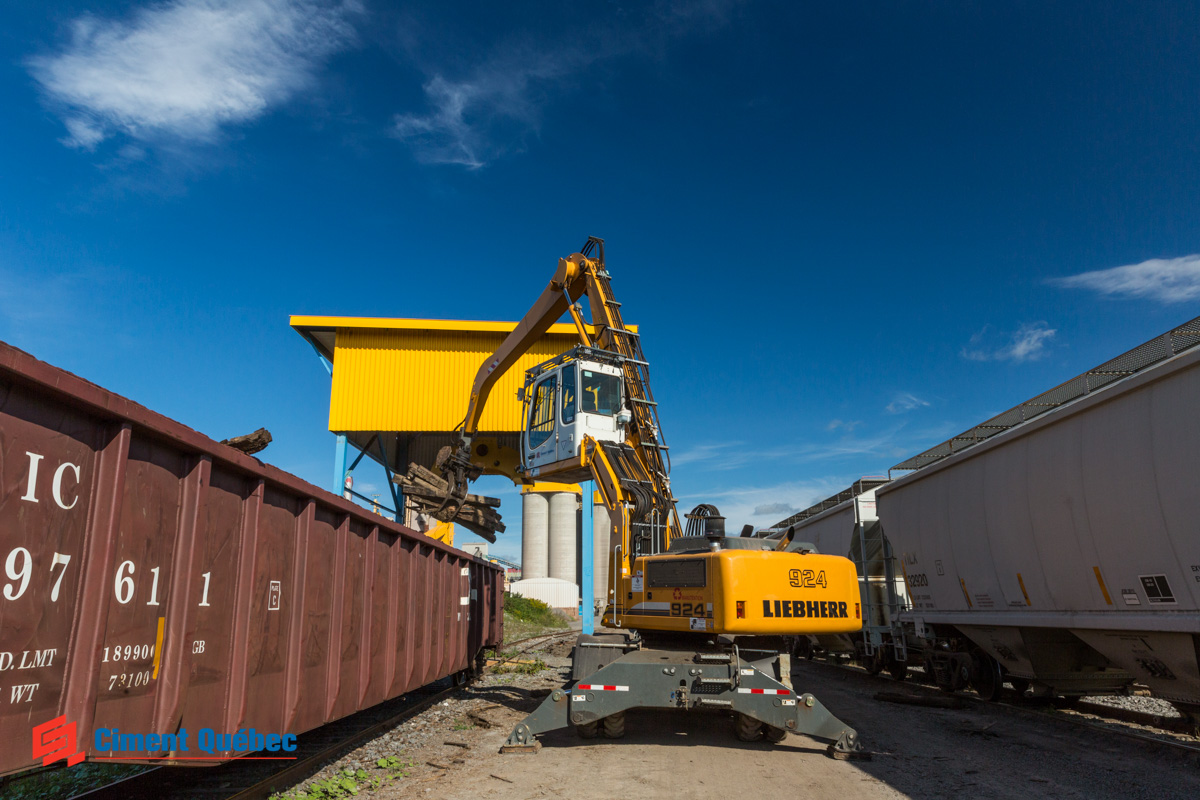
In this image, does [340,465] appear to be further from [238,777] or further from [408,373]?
[238,777]

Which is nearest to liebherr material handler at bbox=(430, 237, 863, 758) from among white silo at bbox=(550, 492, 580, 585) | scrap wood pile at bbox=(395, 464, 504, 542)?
scrap wood pile at bbox=(395, 464, 504, 542)

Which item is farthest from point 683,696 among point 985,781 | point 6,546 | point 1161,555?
point 6,546

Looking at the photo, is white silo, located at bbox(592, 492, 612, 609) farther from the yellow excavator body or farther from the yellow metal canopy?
the yellow excavator body

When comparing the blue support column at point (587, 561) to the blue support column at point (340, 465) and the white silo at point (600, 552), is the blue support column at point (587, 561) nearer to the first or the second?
the blue support column at point (340, 465)

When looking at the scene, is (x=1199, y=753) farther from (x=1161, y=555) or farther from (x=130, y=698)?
(x=130, y=698)

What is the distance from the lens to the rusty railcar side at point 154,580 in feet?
9.89

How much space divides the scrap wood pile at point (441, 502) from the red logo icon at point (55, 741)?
11036 millimetres

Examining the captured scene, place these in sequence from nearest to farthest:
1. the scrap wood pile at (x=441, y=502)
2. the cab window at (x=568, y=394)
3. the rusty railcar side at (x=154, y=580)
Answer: the rusty railcar side at (x=154, y=580) < the cab window at (x=568, y=394) < the scrap wood pile at (x=441, y=502)

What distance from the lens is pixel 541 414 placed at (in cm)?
1155

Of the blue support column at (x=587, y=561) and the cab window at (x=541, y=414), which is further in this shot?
the blue support column at (x=587, y=561)

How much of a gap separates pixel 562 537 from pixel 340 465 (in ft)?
68.7

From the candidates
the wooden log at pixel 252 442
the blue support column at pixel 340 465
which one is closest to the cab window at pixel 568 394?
the wooden log at pixel 252 442

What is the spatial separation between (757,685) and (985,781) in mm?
2324

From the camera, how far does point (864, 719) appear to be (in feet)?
33.2
